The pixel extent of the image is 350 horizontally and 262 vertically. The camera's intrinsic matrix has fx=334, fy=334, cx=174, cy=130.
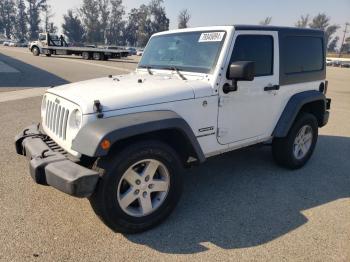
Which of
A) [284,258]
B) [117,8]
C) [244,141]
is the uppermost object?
[117,8]

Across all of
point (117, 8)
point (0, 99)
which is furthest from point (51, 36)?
point (117, 8)

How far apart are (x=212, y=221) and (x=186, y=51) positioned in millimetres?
2083

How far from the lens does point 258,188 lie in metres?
4.48

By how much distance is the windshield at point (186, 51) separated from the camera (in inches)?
154

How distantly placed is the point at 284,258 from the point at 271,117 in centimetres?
211

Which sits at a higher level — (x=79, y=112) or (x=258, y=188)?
(x=79, y=112)

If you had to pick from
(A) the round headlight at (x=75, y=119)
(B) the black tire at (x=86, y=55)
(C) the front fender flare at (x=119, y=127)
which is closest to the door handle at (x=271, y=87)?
(C) the front fender flare at (x=119, y=127)

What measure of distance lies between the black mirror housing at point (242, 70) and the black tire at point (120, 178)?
1.09 m

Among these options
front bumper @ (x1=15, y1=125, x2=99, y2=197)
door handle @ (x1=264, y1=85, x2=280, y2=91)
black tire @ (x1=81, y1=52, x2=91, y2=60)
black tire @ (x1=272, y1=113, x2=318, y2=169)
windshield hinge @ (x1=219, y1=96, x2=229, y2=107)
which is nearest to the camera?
front bumper @ (x1=15, y1=125, x2=99, y2=197)

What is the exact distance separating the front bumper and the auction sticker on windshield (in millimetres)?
2128

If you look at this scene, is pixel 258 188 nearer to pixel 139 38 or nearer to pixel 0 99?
pixel 0 99

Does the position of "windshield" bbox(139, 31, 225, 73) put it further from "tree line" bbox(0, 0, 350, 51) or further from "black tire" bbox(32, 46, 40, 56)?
"tree line" bbox(0, 0, 350, 51)

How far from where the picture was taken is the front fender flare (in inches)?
114

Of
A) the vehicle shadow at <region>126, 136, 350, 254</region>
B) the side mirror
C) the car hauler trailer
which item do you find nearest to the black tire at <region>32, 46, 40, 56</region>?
the car hauler trailer
